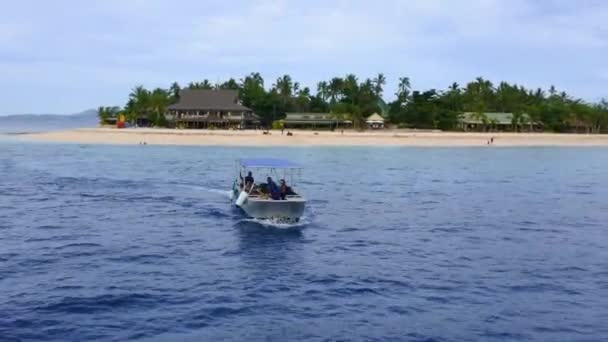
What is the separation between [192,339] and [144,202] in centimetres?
2245

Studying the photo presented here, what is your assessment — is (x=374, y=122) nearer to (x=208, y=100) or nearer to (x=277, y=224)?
(x=208, y=100)

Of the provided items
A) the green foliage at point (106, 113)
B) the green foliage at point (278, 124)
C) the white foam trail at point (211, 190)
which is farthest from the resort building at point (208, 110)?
the white foam trail at point (211, 190)

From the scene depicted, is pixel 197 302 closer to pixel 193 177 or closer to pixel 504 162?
pixel 193 177

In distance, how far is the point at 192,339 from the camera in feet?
46.1

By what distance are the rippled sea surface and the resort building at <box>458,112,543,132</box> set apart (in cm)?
8111

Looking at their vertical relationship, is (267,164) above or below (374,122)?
below

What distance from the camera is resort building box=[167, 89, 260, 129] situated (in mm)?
119875

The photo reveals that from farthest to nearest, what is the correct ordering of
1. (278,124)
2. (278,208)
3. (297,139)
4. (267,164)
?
(278,124)
(297,139)
(267,164)
(278,208)

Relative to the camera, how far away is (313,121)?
123500 millimetres

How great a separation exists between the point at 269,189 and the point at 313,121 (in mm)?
95483

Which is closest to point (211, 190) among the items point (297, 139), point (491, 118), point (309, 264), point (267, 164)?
point (267, 164)

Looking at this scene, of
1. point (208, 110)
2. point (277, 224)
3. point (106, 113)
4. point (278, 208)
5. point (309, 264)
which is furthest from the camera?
point (106, 113)

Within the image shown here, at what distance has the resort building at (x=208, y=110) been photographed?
11988cm

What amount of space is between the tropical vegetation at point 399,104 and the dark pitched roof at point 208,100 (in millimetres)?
5920
